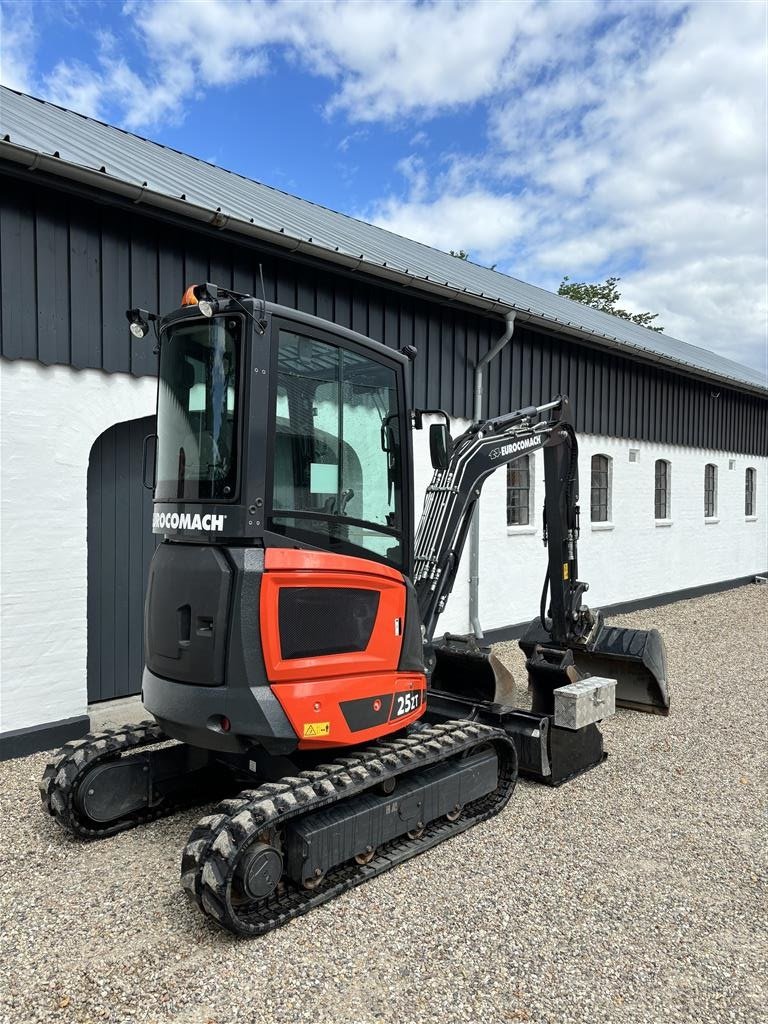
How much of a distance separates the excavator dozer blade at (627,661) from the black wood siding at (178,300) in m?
3.55

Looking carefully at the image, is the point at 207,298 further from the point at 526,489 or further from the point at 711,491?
the point at 711,491

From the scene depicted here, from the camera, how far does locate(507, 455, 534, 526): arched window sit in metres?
10.4

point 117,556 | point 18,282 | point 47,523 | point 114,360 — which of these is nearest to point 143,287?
point 114,360

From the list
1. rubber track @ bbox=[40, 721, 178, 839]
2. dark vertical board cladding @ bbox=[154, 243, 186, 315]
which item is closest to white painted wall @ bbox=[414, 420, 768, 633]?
dark vertical board cladding @ bbox=[154, 243, 186, 315]

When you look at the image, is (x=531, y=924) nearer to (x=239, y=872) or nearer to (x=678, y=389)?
(x=239, y=872)

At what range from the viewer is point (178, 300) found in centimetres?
651

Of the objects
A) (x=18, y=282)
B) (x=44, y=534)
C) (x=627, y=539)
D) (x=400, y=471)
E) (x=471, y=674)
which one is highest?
(x=18, y=282)

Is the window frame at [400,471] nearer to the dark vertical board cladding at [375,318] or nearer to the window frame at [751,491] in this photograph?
the dark vertical board cladding at [375,318]

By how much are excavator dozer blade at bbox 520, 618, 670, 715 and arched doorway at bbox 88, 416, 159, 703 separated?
354 centimetres

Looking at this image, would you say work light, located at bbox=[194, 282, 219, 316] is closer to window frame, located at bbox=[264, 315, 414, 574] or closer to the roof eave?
window frame, located at bbox=[264, 315, 414, 574]

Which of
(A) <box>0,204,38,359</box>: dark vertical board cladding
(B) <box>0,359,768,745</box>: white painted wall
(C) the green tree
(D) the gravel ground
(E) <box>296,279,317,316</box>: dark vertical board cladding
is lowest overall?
(D) the gravel ground

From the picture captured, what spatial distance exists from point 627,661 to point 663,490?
7.99 metres

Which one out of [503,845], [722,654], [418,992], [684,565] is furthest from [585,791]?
[684,565]

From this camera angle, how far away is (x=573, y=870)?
3855 mm
